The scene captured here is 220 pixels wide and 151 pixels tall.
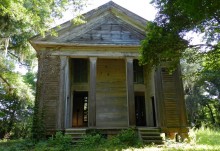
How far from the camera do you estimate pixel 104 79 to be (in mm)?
15516

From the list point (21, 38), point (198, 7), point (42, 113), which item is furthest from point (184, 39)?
point (21, 38)

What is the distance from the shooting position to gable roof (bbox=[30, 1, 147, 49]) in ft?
43.6

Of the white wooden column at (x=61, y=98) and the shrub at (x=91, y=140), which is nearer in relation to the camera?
the shrub at (x=91, y=140)

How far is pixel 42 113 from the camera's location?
38.5 ft

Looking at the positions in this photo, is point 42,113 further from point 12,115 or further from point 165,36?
point 12,115

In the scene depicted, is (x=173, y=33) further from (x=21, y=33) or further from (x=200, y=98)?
(x=200, y=98)

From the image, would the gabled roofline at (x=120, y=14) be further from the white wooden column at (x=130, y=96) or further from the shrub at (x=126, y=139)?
the shrub at (x=126, y=139)

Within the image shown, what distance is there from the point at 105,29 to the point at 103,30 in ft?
0.50

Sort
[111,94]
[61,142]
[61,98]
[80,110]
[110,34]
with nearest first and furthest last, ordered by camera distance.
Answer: [61,142] < [61,98] < [110,34] < [111,94] < [80,110]

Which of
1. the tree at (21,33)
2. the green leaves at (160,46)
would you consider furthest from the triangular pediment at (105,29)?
the green leaves at (160,46)

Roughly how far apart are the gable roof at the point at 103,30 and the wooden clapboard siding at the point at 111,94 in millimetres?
2378

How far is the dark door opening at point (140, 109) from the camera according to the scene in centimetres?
1588

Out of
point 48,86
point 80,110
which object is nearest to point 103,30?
point 48,86

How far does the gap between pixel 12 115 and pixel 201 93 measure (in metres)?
23.4
